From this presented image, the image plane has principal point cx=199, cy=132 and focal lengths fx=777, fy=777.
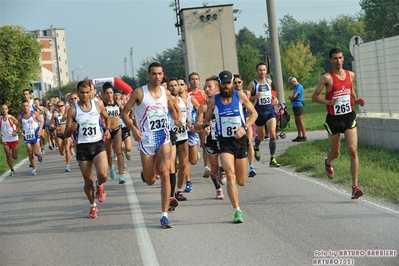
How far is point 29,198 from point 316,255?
27.9 ft

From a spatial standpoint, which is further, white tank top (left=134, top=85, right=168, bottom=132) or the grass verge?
the grass verge

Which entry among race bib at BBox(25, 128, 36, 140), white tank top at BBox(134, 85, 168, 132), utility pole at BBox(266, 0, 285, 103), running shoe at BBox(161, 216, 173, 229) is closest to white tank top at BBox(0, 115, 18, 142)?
race bib at BBox(25, 128, 36, 140)

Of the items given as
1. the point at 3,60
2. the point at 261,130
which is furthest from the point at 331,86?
the point at 3,60

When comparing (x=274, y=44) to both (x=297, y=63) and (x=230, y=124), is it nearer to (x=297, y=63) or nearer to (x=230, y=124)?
(x=230, y=124)

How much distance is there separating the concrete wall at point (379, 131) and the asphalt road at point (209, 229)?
2.92m

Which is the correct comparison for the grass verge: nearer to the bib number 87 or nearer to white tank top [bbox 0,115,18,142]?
the bib number 87

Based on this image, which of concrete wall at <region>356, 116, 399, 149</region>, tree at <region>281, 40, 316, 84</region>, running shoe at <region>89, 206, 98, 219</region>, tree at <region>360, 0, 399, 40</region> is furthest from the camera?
tree at <region>281, 40, 316, 84</region>

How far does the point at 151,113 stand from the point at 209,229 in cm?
179

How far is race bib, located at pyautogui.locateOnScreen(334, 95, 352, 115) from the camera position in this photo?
11562mm

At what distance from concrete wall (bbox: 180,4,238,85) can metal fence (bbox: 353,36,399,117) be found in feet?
171

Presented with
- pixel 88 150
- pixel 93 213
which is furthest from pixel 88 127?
pixel 93 213

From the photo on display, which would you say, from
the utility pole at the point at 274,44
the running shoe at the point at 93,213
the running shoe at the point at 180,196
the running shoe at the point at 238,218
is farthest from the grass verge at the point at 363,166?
the utility pole at the point at 274,44

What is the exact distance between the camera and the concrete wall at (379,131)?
656 inches

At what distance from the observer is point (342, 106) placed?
11.6 m
